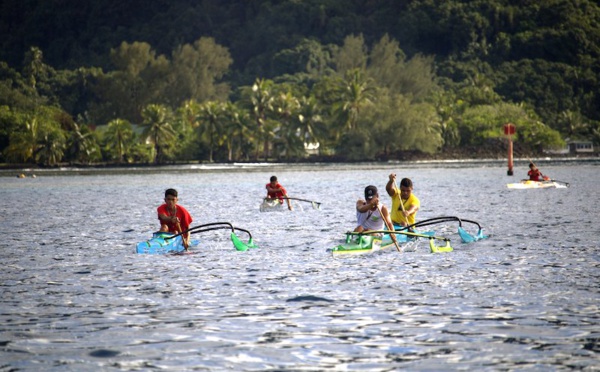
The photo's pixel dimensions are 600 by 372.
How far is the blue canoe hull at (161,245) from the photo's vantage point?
28.1 m

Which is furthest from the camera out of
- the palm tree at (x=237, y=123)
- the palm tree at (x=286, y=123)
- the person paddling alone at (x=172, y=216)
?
the palm tree at (x=286, y=123)

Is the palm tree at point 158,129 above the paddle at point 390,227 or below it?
above

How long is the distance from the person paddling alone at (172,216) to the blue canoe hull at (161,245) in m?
0.24

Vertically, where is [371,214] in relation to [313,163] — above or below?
below

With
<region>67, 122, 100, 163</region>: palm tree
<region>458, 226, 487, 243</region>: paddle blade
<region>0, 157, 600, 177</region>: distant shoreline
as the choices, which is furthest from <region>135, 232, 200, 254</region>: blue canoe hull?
<region>67, 122, 100, 163</region>: palm tree

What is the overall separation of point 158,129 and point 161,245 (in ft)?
449

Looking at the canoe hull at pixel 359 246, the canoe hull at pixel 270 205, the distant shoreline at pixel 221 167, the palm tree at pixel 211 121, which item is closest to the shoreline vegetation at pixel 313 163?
the distant shoreline at pixel 221 167

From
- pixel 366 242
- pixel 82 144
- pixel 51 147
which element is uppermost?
pixel 82 144

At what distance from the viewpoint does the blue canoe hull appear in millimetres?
28062

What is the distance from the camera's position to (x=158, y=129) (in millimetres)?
163000

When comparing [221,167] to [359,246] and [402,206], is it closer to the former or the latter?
[402,206]

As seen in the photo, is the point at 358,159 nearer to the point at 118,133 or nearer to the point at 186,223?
the point at 118,133

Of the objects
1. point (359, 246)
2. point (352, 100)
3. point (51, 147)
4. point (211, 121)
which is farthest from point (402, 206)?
point (352, 100)

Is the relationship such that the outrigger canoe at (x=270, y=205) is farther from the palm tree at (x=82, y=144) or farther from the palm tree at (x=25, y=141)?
the palm tree at (x=82, y=144)
